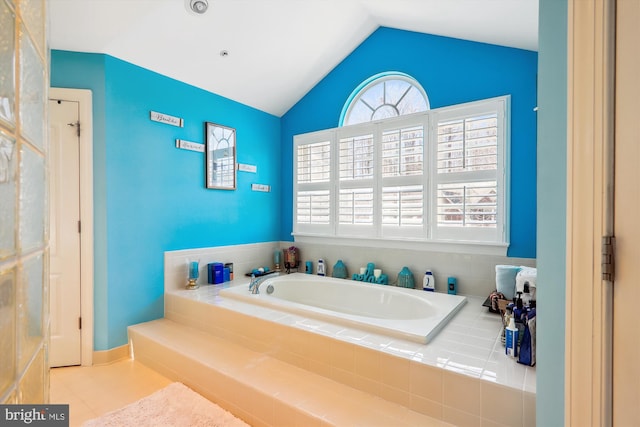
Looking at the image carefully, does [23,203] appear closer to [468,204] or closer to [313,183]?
[468,204]

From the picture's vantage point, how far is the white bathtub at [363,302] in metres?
1.92

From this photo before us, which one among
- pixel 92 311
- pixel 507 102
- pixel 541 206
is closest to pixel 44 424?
pixel 541 206

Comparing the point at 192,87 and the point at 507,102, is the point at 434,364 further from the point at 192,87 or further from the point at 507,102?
the point at 192,87

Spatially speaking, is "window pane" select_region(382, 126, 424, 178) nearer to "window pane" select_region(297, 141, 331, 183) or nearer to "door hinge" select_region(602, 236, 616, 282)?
"window pane" select_region(297, 141, 331, 183)

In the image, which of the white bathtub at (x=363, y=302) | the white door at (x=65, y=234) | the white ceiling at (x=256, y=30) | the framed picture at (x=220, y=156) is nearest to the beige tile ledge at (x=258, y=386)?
the white bathtub at (x=363, y=302)

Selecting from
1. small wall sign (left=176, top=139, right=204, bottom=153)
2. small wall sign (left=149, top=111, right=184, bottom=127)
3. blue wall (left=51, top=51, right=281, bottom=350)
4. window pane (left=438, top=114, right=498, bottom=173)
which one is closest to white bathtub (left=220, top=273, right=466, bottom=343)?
blue wall (left=51, top=51, right=281, bottom=350)

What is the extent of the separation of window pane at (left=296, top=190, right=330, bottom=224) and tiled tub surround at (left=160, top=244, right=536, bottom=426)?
4.61 feet

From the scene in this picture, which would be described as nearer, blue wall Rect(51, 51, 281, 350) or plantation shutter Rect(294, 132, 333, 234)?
blue wall Rect(51, 51, 281, 350)

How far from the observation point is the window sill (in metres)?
2.53

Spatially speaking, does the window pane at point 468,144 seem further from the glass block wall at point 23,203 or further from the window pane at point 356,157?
the glass block wall at point 23,203

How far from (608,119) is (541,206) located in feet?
1.05

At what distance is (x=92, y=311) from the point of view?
2.42 meters

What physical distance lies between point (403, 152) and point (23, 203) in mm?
2894

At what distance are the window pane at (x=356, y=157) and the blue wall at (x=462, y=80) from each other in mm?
323
